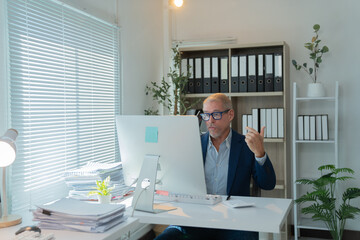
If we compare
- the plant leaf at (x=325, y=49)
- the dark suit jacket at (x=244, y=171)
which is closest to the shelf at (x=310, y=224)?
the dark suit jacket at (x=244, y=171)

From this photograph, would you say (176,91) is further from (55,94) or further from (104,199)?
(104,199)

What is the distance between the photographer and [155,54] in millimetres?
4227

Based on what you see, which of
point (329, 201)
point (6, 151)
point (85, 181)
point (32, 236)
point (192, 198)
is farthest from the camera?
point (329, 201)

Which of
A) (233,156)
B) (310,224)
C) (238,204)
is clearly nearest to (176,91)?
(233,156)

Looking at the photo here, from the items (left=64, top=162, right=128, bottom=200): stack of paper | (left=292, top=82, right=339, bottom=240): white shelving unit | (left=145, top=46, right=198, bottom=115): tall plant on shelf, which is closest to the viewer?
(left=64, top=162, right=128, bottom=200): stack of paper

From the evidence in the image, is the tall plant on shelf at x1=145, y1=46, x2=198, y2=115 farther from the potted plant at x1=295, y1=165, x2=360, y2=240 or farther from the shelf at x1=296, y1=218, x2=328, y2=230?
the shelf at x1=296, y1=218, x2=328, y2=230

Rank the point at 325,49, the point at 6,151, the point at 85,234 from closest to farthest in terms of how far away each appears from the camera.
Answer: the point at 85,234, the point at 6,151, the point at 325,49

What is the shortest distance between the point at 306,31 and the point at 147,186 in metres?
2.71

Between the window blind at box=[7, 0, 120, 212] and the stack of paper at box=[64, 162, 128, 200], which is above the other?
the window blind at box=[7, 0, 120, 212]

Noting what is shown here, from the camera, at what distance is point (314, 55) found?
3.68 m

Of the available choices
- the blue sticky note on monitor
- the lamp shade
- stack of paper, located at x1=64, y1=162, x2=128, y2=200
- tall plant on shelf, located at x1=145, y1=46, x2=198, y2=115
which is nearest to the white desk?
→ the lamp shade

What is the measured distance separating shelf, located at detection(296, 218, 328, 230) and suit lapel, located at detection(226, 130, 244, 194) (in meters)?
1.62

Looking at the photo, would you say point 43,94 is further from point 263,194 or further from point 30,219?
point 263,194

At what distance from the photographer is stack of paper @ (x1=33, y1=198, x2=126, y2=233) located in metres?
1.66
